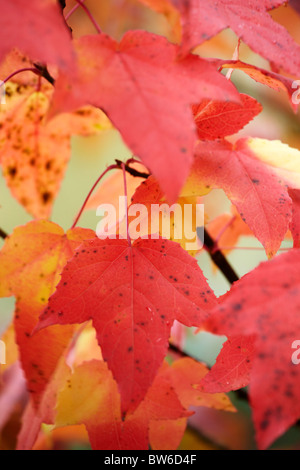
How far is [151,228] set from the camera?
0.55 metres

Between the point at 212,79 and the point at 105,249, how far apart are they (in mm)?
230

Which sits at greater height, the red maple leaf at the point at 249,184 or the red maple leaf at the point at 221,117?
the red maple leaf at the point at 221,117

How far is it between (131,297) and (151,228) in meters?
0.12

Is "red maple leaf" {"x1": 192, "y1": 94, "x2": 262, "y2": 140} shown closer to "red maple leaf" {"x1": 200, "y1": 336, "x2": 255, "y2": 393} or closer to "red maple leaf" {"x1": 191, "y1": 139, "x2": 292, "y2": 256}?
"red maple leaf" {"x1": 191, "y1": 139, "x2": 292, "y2": 256}

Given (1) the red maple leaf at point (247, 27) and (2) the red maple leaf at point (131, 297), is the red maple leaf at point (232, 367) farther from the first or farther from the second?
(1) the red maple leaf at point (247, 27)

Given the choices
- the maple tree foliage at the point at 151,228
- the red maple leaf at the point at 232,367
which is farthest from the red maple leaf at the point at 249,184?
the red maple leaf at the point at 232,367

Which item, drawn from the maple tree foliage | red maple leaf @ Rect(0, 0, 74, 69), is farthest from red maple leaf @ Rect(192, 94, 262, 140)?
red maple leaf @ Rect(0, 0, 74, 69)

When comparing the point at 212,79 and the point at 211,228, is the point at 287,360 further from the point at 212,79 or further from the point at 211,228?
the point at 211,228

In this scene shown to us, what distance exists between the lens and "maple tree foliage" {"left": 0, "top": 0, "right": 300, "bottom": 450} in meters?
0.33

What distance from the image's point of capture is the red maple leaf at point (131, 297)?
1.40ft

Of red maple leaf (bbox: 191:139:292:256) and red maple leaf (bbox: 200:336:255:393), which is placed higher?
red maple leaf (bbox: 191:139:292:256)

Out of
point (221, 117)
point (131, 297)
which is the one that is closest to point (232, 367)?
point (131, 297)

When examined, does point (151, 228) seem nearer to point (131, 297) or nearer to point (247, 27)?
point (131, 297)
